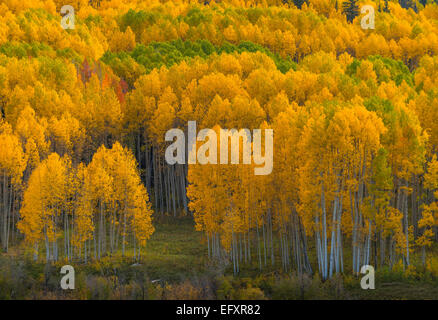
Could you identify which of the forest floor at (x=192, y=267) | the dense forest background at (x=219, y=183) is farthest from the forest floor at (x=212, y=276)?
the dense forest background at (x=219, y=183)

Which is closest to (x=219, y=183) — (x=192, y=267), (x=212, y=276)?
(x=192, y=267)

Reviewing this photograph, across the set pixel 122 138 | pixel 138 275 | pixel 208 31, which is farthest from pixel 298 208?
pixel 208 31

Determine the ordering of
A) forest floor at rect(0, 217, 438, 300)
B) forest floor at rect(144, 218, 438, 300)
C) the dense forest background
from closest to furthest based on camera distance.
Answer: forest floor at rect(0, 217, 438, 300) < forest floor at rect(144, 218, 438, 300) < the dense forest background

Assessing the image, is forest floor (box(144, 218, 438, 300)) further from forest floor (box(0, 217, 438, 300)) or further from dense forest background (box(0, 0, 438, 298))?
dense forest background (box(0, 0, 438, 298))

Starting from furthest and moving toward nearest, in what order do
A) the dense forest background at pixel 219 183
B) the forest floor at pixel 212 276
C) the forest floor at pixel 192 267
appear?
the dense forest background at pixel 219 183 < the forest floor at pixel 192 267 < the forest floor at pixel 212 276

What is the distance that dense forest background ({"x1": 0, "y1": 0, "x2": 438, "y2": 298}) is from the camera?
52.9 metres

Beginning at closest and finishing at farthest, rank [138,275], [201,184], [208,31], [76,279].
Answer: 1. [76,279]
2. [138,275]
3. [201,184]
4. [208,31]

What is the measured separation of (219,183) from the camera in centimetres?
5803

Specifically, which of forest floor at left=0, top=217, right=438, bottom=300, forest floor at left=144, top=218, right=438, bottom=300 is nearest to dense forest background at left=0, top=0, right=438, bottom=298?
forest floor at left=0, top=217, right=438, bottom=300

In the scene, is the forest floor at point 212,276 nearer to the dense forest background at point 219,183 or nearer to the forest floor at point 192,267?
the forest floor at point 192,267

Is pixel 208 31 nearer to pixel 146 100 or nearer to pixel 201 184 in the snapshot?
pixel 146 100

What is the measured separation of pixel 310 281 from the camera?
47875mm

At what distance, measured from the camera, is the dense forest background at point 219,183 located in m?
52.9
